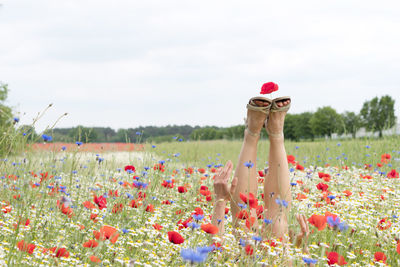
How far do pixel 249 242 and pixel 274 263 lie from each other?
22.0 inches

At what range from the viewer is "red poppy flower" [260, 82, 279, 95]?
121 inches

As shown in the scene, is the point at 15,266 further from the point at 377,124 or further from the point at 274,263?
the point at 377,124

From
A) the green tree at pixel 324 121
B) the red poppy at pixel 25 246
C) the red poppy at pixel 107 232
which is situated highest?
the green tree at pixel 324 121

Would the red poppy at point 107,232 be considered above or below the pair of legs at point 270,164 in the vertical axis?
below

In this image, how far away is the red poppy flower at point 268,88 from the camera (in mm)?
3086

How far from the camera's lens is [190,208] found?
14.2 ft

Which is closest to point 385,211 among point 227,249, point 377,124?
point 227,249

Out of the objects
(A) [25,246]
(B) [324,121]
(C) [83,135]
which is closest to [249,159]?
(A) [25,246]

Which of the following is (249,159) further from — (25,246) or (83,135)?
(83,135)

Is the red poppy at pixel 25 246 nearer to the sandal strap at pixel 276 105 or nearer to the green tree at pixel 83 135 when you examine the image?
the green tree at pixel 83 135

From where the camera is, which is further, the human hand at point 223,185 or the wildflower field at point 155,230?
the human hand at point 223,185

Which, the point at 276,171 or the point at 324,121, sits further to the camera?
the point at 324,121

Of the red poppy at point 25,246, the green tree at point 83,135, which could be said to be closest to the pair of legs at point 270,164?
the green tree at point 83,135

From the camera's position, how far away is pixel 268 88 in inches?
123
